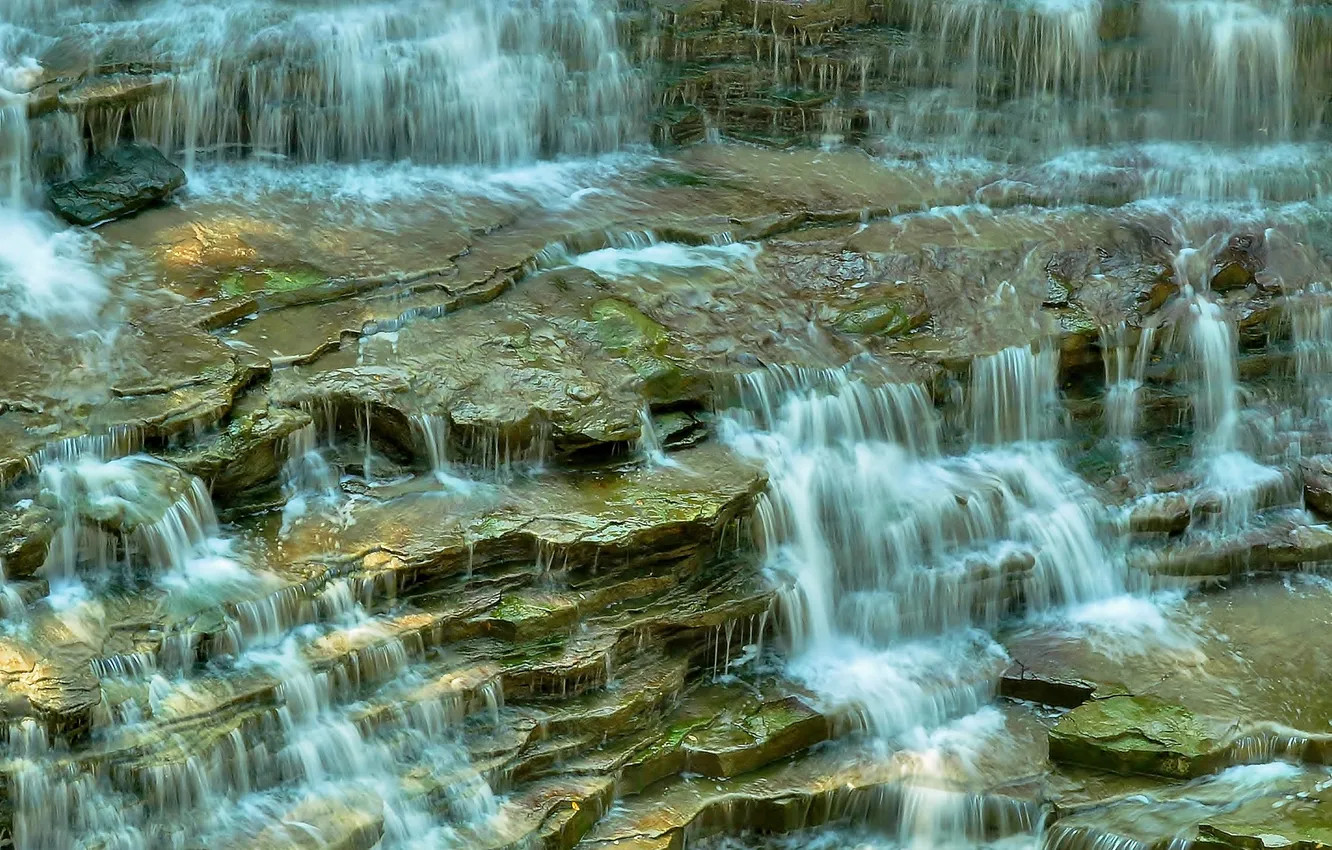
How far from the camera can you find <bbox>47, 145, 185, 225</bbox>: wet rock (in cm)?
905

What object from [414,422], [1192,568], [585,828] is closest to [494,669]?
[585,828]

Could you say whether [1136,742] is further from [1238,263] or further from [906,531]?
[1238,263]

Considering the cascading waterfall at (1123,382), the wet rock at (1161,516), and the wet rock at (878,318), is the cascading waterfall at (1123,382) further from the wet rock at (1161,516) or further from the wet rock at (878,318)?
the wet rock at (878,318)

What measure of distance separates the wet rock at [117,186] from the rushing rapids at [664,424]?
0.03m

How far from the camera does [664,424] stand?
8406 mm

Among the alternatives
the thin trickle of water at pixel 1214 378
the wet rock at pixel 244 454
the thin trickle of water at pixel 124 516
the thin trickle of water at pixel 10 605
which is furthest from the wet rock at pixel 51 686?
the thin trickle of water at pixel 1214 378

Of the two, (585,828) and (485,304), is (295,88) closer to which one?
(485,304)

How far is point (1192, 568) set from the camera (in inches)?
343

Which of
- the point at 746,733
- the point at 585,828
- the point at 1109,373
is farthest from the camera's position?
the point at 1109,373

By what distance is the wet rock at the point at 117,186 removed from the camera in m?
9.05

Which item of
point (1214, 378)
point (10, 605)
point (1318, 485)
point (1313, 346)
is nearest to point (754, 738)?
point (10, 605)

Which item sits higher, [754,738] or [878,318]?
[878,318]

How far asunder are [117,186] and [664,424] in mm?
3424

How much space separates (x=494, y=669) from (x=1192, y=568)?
388 centimetres
